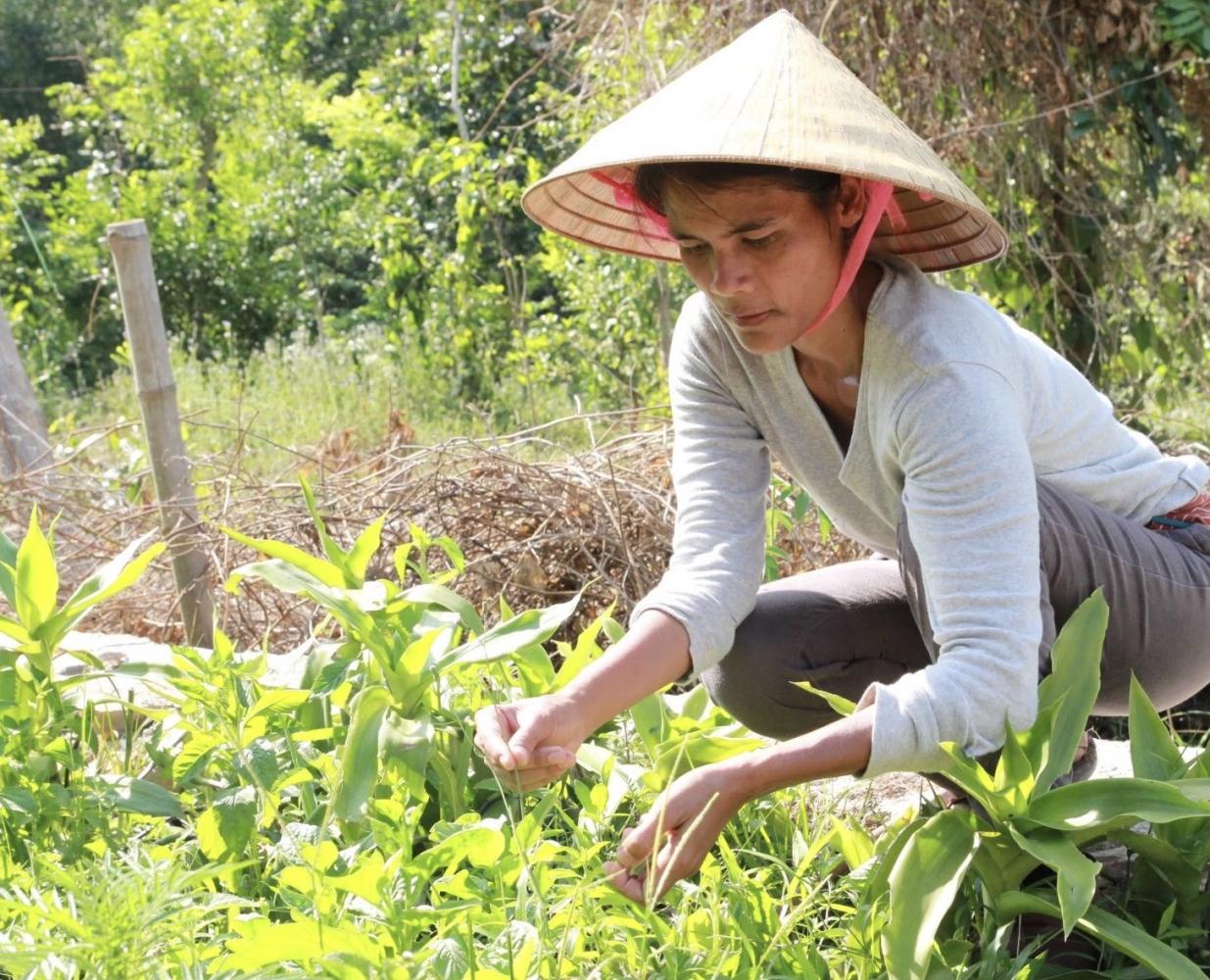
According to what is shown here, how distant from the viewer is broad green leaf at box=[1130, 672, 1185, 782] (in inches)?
63.2

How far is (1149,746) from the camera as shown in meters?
1.62

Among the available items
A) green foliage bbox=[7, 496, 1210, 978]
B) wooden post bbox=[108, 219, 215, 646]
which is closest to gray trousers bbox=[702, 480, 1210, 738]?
green foliage bbox=[7, 496, 1210, 978]

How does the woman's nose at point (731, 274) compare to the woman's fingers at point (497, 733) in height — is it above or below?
above

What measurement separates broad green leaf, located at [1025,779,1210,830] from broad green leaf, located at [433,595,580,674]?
618mm

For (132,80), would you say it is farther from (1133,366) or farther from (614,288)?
(1133,366)

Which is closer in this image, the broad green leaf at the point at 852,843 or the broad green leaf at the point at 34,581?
the broad green leaf at the point at 852,843

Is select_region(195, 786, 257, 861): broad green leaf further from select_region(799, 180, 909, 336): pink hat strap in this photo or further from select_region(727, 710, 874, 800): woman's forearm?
select_region(799, 180, 909, 336): pink hat strap

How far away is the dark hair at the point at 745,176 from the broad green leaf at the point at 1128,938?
775mm

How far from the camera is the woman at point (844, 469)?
150 cm

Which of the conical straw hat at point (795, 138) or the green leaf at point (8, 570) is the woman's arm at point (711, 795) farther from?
the green leaf at point (8, 570)

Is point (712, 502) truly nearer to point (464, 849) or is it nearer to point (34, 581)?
point (464, 849)

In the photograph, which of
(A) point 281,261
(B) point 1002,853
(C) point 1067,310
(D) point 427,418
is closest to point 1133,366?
(C) point 1067,310

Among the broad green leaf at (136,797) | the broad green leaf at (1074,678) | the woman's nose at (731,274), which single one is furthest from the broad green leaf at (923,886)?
the broad green leaf at (136,797)

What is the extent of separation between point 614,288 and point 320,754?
4.14 meters
